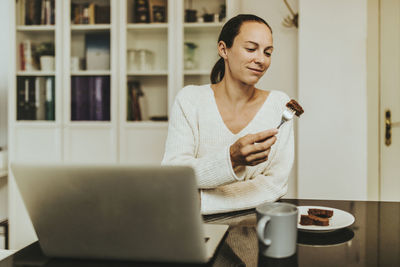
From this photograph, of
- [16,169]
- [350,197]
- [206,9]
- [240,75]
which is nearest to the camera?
[16,169]

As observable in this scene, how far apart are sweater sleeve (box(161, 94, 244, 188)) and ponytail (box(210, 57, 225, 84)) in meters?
0.24

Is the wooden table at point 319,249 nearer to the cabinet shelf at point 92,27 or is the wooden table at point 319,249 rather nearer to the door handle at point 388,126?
the door handle at point 388,126

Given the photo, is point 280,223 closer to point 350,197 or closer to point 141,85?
point 350,197

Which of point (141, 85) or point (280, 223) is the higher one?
point (141, 85)

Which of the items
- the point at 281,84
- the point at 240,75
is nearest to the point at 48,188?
the point at 240,75

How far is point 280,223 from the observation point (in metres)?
0.66

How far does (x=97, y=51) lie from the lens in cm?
263

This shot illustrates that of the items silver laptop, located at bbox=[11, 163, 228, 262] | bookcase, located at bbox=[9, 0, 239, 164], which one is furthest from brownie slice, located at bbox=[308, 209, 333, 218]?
bookcase, located at bbox=[9, 0, 239, 164]

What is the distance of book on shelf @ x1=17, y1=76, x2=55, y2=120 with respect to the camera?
262cm

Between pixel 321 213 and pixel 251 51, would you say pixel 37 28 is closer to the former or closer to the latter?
pixel 251 51

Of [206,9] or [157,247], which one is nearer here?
[157,247]

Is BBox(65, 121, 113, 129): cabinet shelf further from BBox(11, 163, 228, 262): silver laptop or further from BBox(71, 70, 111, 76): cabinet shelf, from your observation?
BBox(11, 163, 228, 262): silver laptop

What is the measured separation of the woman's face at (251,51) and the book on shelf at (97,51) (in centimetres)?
147

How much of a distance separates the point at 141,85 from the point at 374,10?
5.36ft
